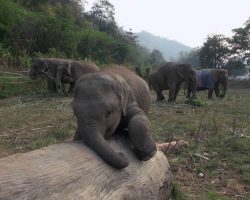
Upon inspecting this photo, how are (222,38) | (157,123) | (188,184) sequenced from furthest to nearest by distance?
(222,38) < (157,123) < (188,184)

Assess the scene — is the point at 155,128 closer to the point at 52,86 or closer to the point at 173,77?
the point at 173,77

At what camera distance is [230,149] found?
9555 millimetres

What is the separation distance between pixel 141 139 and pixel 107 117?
20.4 inches

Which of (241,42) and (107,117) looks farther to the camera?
(241,42)

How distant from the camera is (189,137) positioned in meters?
10.8

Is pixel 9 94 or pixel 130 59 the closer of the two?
pixel 9 94

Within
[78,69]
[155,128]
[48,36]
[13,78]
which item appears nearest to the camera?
[155,128]

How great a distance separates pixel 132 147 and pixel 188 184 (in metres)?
1.70

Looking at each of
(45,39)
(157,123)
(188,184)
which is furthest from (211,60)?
(188,184)

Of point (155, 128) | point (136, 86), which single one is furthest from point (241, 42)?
point (136, 86)

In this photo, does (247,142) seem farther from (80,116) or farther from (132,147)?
(80,116)

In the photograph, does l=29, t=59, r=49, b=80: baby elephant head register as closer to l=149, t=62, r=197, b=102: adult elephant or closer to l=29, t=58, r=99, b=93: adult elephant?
l=29, t=58, r=99, b=93: adult elephant

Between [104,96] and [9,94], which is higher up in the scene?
[104,96]

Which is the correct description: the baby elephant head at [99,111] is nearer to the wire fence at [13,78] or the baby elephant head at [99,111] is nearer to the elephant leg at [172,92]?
the elephant leg at [172,92]
